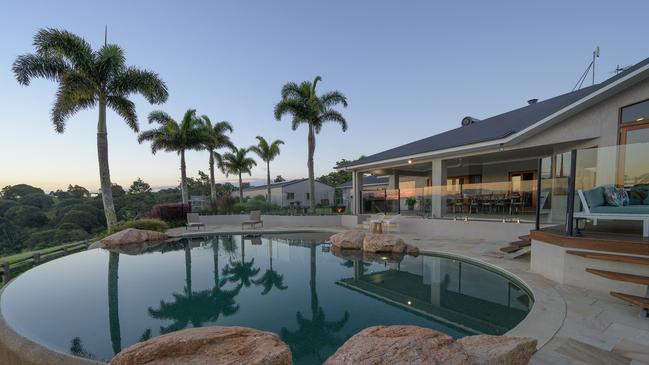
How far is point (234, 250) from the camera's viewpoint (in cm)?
1185

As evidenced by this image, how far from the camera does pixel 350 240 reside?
11523 millimetres

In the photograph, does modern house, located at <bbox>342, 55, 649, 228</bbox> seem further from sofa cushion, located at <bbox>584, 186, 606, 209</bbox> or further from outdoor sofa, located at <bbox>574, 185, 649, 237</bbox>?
sofa cushion, located at <bbox>584, 186, 606, 209</bbox>

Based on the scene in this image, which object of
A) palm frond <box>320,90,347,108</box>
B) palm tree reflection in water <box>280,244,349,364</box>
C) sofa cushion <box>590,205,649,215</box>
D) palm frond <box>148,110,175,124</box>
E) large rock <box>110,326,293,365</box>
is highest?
palm frond <box>320,90,347,108</box>

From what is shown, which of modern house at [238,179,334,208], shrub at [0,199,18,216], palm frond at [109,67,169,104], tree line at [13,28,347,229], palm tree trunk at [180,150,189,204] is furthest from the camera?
modern house at [238,179,334,208]

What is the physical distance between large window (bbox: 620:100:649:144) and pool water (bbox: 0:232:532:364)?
6285 mm

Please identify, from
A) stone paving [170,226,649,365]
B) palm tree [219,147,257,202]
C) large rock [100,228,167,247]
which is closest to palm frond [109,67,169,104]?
large rock [100,228,167,247]

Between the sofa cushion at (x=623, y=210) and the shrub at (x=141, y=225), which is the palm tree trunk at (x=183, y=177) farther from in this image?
the sofa cushion at (x=623, y=210)

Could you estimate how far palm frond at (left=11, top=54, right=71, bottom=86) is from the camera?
41.8 ft

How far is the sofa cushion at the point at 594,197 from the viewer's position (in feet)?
20.5

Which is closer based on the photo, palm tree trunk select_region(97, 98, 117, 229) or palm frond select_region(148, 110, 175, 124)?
palm tree trunk select_region(97, 98, 117, 229)

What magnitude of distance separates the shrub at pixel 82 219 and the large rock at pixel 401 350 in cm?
3835

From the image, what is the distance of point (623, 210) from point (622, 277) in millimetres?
2034

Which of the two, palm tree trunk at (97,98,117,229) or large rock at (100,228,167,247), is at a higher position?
palm tree trunk at (97,98,117,229)

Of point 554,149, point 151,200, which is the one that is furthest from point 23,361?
point 151,200
